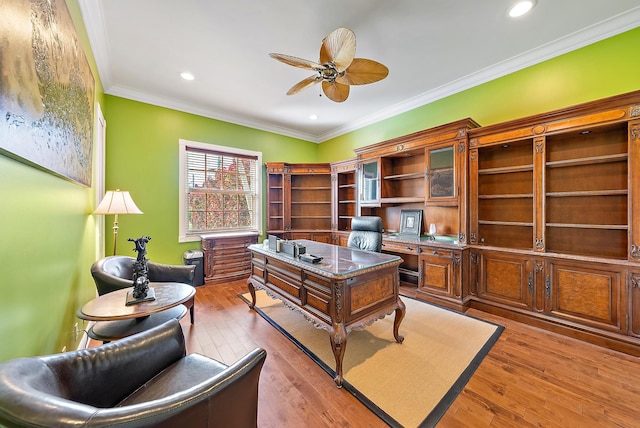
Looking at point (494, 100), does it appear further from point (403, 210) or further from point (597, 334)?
point (597, 334)

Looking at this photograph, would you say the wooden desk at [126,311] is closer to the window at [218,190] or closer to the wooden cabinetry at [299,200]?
the window at [218,190]

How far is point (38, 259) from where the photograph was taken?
1.27 meters

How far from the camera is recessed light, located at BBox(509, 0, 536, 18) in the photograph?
2.18 metres

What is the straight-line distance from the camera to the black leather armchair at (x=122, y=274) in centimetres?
213

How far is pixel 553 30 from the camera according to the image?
100.0 inches

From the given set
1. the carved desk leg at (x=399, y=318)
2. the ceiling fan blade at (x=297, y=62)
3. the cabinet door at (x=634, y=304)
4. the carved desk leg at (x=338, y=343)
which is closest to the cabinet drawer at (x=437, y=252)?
the carved desk leg at (x=399, y=318)

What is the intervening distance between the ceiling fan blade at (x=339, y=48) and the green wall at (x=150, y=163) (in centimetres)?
313

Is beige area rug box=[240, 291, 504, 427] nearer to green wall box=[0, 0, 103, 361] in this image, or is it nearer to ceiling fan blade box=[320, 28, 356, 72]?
green wall box=[0, 0, 103, 361]

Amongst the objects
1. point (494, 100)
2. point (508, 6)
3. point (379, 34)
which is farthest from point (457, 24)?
point (494, 100)

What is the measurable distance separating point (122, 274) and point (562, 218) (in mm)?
4831

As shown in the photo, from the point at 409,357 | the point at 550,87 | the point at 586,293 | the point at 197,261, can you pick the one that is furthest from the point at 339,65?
the point at 197,261

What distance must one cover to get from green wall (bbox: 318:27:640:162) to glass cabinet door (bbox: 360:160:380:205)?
2.99 ft

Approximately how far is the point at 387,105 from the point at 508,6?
2.17 metres

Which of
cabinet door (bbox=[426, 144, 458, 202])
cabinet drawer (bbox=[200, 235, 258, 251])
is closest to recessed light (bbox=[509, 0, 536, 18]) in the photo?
cabinet door (bbox=[426, 144, 458, 202])
